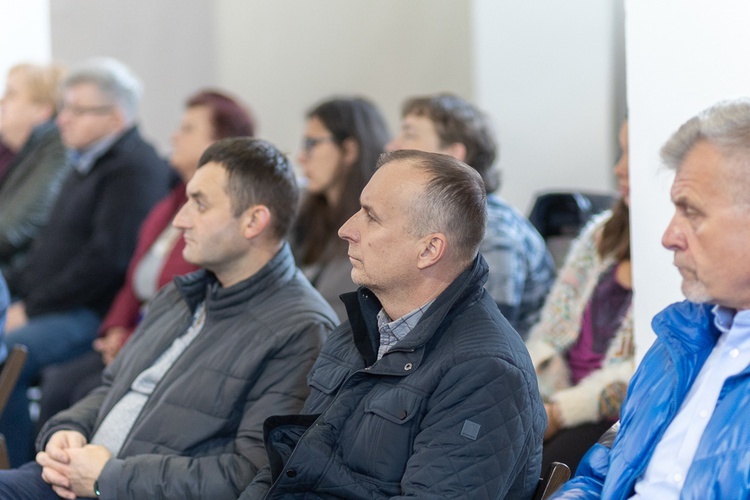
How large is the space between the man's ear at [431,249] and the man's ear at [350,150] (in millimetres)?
1944

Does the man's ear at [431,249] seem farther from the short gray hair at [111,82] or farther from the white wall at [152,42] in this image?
the white wall at [152,42]

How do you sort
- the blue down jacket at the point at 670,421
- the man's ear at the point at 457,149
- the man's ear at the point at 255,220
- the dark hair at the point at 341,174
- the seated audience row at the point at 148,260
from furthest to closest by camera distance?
the seated audience row at the point at 148,260, the dark hair at the point at 341,174, the man's ear at the point at 457,149, the man's ear at the point at 255,220, the blue down jacket at the point at 670,421

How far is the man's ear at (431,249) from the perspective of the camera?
211 cm

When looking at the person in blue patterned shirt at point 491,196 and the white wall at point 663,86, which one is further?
the person in blue patterned shirt at point 491,196

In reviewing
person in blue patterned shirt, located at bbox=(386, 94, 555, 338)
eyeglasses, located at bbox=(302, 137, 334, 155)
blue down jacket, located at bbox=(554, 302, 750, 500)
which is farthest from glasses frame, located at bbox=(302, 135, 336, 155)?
blue down jacket, located at bbox=(554, 302, 750, 500)

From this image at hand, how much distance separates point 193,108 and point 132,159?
1.32 ft

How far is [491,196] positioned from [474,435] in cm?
159

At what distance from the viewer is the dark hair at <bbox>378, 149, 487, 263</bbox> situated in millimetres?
2115

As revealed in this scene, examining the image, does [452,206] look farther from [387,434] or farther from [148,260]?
[148,260]

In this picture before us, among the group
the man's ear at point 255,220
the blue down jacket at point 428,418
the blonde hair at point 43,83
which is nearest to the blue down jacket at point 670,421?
the blue down jacket at point 428,418

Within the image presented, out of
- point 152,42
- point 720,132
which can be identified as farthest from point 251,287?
point 152,42

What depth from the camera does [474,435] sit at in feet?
6.28

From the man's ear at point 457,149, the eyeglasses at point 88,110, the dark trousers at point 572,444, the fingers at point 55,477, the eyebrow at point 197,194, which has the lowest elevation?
the dark trousers at point 572,444

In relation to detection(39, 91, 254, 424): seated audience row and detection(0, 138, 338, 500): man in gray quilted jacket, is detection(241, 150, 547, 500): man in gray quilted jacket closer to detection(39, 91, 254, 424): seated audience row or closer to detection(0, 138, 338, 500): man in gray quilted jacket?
detection(0, 138, 338, 500): man in gray quilted jacket
